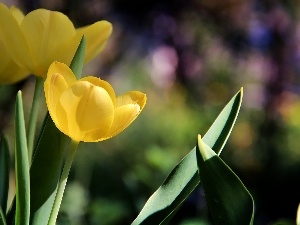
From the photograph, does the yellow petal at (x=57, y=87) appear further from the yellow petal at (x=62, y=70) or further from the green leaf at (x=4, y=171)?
the green leaf at (x=4, y=171)

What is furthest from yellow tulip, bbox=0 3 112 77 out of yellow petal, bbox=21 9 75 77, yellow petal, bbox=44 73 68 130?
yellow petal, bbox=44 73 68 130

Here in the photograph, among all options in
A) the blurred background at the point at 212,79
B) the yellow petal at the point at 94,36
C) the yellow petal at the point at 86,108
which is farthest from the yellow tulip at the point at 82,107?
the blurred background at the point at 212,79

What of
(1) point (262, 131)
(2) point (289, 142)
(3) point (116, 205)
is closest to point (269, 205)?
(1) point (262, 131)

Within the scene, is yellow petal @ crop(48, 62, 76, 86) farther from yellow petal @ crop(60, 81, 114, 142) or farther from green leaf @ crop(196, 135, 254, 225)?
green leaf @ crop(196, 135, 254, 225)

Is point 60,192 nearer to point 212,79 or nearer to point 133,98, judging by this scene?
point 133,98

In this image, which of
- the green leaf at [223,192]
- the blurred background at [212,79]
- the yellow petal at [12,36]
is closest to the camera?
the green leaf at [223,192]

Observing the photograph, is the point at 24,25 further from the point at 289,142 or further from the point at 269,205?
the point at 289,142

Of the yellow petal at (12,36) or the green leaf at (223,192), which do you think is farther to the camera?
the yellow petal at (12,36)

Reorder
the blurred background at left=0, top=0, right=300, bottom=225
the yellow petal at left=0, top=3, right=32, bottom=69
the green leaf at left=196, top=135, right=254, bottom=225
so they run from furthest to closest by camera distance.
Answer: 1. the blurred background at left=0, top=0, right=300, bottom=225
2. the yellow petal at left=0, top=3, right=32, bottom=69
3. the green leaf at left=196, top=135, right=254, bottom=225
